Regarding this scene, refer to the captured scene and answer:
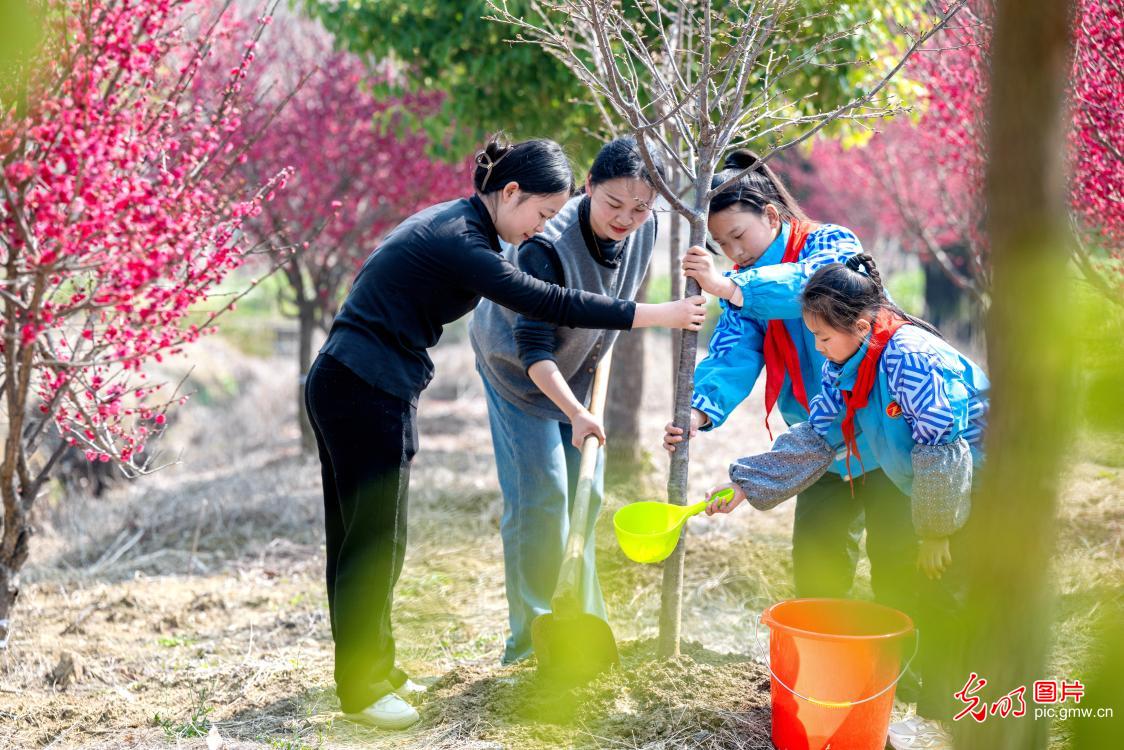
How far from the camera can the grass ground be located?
2613 mm

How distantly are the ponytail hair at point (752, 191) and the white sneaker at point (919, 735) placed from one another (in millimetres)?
1390

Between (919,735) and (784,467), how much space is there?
0.76 metres

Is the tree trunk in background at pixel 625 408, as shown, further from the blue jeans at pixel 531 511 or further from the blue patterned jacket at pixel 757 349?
the blue patterned jacket at pixel 757 349

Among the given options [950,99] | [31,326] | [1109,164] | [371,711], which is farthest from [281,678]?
[950,99]

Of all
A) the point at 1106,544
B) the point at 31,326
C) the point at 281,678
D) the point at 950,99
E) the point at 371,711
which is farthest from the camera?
the point at 950,99

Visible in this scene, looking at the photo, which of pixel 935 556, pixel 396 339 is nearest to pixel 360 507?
pixel 396 339

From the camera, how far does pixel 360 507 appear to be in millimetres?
2602

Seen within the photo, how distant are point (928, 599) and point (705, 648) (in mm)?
849

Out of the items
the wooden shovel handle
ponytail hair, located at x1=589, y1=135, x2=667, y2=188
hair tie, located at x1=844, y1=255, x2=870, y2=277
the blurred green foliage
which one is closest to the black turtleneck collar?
ponytail hair, located at x1=589, y1=135, x2=667, y2=188

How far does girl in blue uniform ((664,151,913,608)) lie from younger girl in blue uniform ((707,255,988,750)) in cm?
8

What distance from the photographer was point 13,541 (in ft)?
10.5

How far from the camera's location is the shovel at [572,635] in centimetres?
265

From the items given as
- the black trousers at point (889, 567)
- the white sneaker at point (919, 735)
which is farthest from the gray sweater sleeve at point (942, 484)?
the white sneaker at point (919, 735)

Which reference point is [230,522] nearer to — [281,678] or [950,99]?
[281,678]
